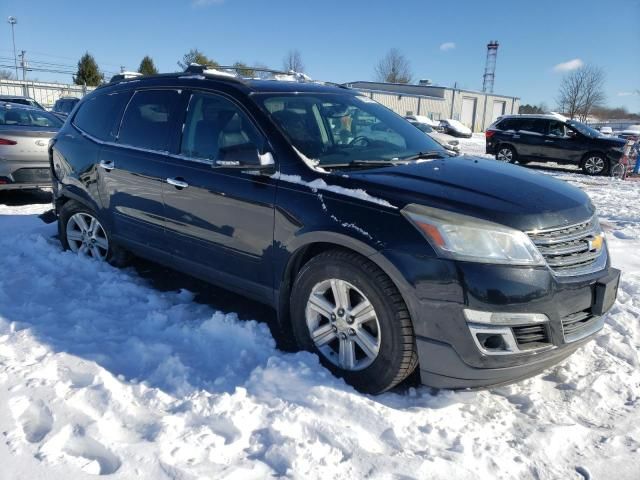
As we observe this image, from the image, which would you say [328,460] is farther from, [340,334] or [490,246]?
[490,246]

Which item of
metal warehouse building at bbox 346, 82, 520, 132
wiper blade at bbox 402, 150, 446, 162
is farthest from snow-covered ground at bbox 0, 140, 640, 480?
metal warehouse building at bbox 346, 82, 520, 132

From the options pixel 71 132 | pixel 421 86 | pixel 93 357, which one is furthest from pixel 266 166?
pixel 421 86

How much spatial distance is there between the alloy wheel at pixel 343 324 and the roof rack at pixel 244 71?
78.5 inches

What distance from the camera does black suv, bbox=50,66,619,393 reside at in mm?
2508

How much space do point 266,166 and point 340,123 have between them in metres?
0.87

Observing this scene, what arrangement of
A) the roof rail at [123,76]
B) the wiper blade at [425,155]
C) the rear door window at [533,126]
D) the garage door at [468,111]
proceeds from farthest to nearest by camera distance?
1. the garage door at [468,111]
2. the rear door window at [533,126]
3. the roof rail at [123,76]
4. the wiper blade at [425,155]

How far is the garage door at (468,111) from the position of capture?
183 feet

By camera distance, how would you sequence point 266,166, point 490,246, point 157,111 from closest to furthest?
point 490,246 → point 266,166 → point 157,111

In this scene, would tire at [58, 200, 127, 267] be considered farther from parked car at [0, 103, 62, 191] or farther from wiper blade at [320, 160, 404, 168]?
parked car at [0, 103, 62, 191]

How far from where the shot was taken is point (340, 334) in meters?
2.92

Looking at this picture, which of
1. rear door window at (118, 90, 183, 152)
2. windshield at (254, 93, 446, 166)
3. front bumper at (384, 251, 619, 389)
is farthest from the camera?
rear door window at (118, 90, 183, 152)

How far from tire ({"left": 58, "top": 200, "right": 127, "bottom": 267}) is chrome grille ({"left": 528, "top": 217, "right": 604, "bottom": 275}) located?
3.50 m

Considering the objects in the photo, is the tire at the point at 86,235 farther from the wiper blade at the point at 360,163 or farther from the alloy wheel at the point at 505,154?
the alloy wheel at the point at 505,154

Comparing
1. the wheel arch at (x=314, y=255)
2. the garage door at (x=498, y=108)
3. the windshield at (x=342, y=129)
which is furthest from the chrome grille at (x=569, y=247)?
the garage door at (x=498, y=108)
